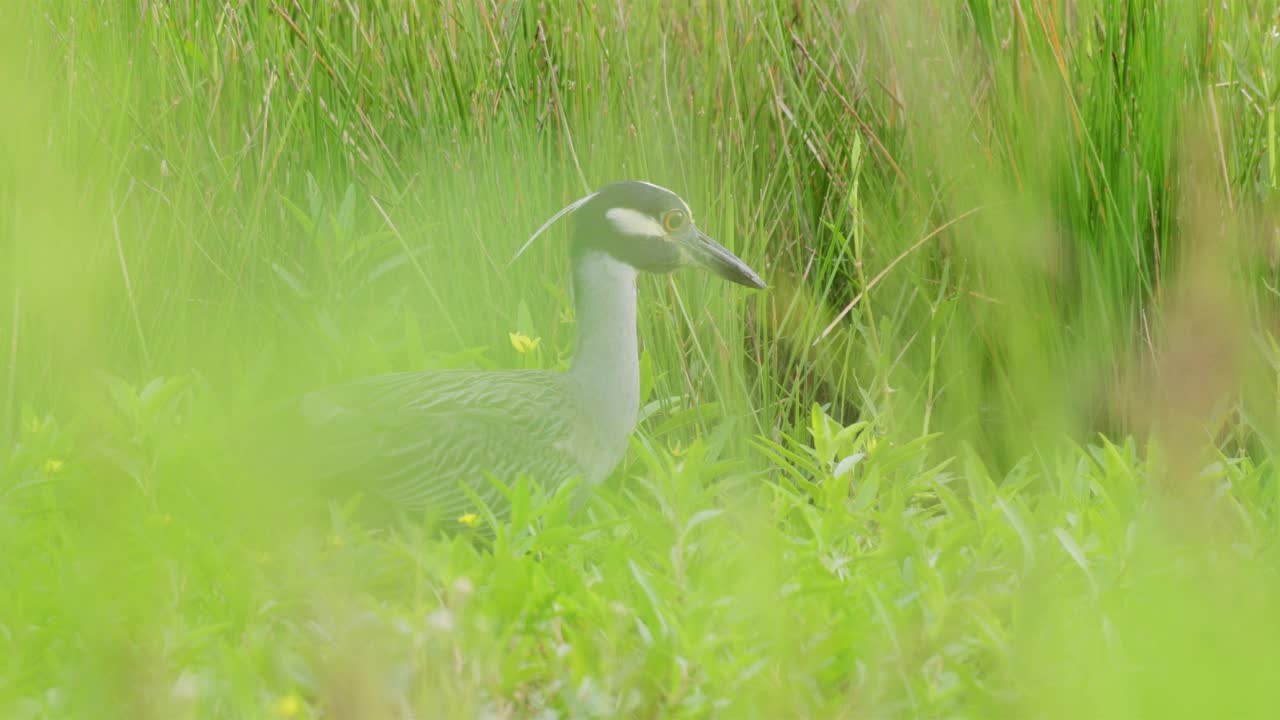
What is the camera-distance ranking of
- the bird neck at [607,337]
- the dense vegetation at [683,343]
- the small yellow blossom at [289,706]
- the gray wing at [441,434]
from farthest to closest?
1. the bird neck at [607,337]
2. the gray wing at [441,434]
3. the dense vegetation at [683,343]
4. the small yellow blossom at [289,706]

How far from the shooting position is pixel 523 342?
11.2ft

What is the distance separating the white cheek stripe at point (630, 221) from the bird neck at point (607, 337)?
82 mm

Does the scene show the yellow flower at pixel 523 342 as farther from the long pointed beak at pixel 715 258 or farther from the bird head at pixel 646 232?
the long pointed beak at pixel 715 258

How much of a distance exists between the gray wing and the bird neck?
73 mm

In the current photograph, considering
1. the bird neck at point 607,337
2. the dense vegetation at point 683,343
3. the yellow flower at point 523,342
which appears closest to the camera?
the dense vegetation at point 683,343

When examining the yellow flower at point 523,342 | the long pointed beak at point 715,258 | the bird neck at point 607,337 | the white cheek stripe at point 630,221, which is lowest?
the yellow flower at point 523,342

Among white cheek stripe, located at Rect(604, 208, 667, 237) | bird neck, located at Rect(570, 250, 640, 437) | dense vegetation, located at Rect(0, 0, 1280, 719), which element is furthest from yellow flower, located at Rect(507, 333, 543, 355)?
white cheek stripe, located at Rect(604, 208, 667, 237)

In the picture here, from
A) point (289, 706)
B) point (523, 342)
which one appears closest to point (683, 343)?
point (523, 342)

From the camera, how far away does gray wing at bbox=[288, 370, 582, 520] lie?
9.34 ft

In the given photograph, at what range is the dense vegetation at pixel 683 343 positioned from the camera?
1.85 m

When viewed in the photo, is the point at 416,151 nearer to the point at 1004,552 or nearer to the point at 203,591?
the point at 203,591

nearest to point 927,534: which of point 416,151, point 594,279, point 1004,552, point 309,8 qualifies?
point 1004,552

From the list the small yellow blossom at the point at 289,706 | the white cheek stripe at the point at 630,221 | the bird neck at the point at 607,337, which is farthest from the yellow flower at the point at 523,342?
the small yellow blossom at the point at 289,706

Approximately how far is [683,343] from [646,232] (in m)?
0.58
